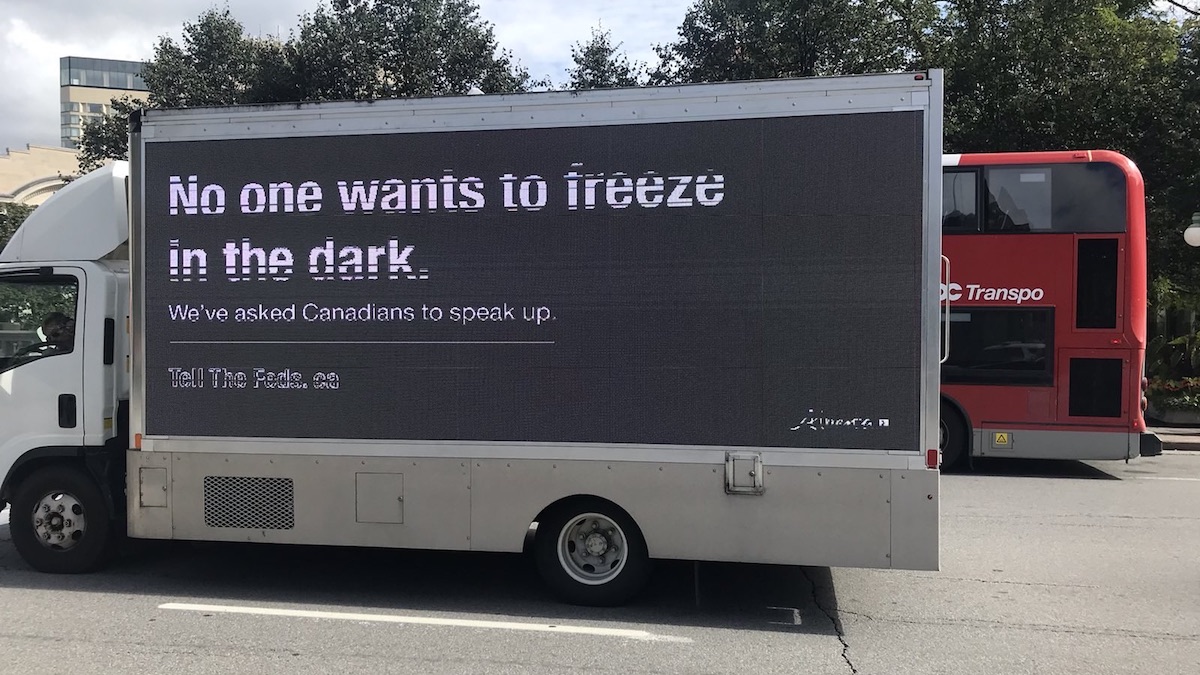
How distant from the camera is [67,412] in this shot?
598 centimetres

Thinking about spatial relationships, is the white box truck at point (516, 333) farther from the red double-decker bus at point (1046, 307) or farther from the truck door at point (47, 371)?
the red double-decker bus at point (1046, 307)

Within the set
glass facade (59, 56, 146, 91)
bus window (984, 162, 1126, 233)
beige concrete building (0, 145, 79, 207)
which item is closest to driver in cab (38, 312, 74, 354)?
bus window (984, 162, 1126, 233)

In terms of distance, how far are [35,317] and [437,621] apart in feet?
12.1

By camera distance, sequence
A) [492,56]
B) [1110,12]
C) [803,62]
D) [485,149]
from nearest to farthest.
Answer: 1. [485,149]
2. [803,62]
3. [1110,12]
4. [492,56]

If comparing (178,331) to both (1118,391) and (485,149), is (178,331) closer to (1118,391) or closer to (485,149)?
(485,149)

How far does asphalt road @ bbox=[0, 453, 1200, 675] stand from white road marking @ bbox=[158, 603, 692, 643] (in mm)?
17

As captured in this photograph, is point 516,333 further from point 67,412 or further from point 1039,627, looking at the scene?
point 1039,627

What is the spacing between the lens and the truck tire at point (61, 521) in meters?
6.05

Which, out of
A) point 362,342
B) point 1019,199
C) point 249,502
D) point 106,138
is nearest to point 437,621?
point 249,502

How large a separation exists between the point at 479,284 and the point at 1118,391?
332 inches

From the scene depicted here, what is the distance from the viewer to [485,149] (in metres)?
5.43

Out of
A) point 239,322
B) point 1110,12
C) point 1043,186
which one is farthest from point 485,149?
point 1110,12

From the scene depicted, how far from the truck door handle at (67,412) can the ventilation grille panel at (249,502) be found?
42.6 inches

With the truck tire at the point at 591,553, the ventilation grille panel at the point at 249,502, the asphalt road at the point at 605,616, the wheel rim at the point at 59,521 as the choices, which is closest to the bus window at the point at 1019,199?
the asphalt road at the point at 605,616
